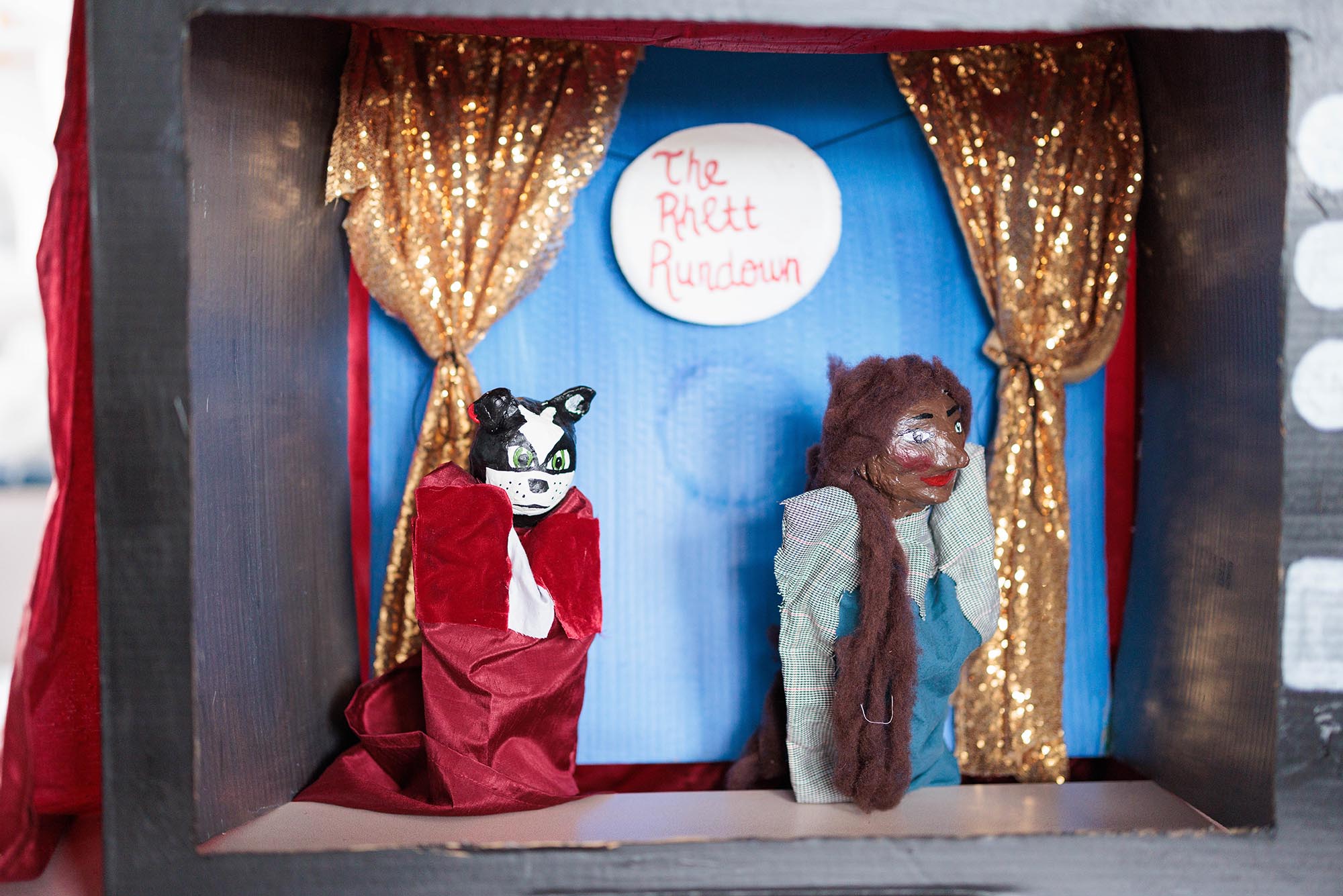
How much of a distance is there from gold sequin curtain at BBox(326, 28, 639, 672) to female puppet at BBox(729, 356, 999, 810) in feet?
2.20

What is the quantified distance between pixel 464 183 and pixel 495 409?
539mm

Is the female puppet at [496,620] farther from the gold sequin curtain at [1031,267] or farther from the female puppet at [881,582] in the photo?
the gold sequin curtain at [1031,267]

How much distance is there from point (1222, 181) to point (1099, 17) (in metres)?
0.46

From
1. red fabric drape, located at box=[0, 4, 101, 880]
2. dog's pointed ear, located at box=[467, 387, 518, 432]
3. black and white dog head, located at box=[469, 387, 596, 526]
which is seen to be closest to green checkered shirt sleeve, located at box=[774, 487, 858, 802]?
black and white dog head, located at box=[469, 387, 596, 526]

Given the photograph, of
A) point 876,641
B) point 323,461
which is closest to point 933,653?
point 876,641

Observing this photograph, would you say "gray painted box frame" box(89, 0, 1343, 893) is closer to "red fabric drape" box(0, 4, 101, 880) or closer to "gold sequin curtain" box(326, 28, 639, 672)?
"gold sequin curtain" box(326, 28, 639, 672)

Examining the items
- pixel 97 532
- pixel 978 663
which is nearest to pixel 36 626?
pixel 97 532

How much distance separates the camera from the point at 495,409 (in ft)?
5.73

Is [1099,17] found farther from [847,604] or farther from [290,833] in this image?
[290,833]

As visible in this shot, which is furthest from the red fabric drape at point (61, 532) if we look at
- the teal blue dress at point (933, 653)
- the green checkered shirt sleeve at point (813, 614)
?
the teal blue dress at point (933, 653)

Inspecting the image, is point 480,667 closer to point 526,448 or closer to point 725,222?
point 526,448

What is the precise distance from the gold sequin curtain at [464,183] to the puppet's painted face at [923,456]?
2.53ft

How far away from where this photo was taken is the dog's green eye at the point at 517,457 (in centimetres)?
174

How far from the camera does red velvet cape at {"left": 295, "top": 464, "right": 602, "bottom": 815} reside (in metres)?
1.70
